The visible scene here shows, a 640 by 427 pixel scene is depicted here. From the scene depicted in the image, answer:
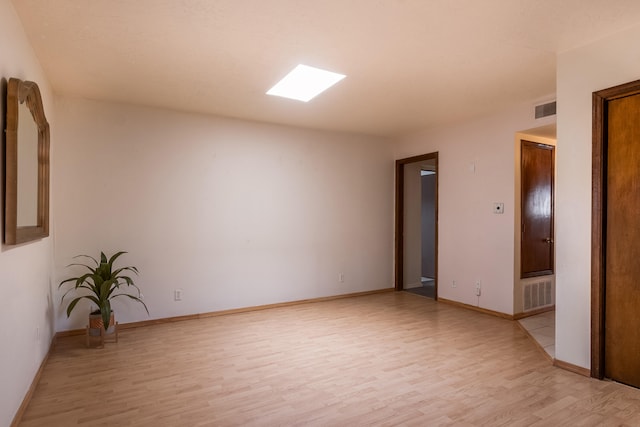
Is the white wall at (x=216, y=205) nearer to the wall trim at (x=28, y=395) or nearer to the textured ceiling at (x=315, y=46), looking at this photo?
the textured ceiling at (x=315, y=46)

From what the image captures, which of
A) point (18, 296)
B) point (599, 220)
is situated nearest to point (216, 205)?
point (18, 296)

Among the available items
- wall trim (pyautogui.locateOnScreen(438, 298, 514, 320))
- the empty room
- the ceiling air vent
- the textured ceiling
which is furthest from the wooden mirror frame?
wall trim (pyautogui.locateOnScreen(438, 298, 514, 320))

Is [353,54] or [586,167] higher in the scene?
[353,54]

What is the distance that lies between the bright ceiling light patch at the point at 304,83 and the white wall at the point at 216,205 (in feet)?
3.85

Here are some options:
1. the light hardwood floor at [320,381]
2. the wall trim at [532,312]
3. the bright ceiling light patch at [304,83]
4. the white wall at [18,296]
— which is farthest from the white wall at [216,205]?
the wall trim at [532,312]

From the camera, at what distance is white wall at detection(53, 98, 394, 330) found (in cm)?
393

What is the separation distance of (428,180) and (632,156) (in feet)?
15.9

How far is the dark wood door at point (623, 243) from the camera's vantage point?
8.40ft

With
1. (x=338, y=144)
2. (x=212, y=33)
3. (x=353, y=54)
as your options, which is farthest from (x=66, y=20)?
(x=338, y=144)

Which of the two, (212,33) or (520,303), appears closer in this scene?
(212,33)

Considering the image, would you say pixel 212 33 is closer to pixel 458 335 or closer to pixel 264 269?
pixel 264 269

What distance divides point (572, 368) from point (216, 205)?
3.91 m

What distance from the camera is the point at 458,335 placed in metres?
3.79

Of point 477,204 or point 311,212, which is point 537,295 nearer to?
point 477,204
